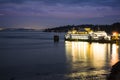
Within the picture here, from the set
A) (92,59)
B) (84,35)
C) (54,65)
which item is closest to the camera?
(54,65)

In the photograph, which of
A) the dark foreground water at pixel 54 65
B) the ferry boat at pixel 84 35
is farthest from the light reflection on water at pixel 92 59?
the ferry boat at pixel 84 35

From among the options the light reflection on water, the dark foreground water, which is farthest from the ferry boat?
the dark foreground water

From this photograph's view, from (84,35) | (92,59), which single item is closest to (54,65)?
(92,59)

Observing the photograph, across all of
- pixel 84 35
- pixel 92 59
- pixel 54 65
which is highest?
pixel 84 35

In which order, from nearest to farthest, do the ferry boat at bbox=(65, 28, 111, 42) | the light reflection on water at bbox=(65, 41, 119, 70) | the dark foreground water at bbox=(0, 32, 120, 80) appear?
1. the dark foreground water at bbox=(0, 32, 120, 80)
2. the light reflection on water at bbox=(65, 41, 119, 70)
3. the ferry boat at bbox=(65, 28, 111, 42)

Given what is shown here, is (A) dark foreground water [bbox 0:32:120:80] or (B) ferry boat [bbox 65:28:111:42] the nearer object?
(A) dark foreground water [bbox 0:32:120:80]

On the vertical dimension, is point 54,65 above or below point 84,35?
below

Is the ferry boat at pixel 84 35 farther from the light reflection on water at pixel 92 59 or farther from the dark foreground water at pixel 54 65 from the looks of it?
the dark foreground water at pixel 54 65

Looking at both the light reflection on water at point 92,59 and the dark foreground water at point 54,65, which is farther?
the light reflection on water at point 92,59

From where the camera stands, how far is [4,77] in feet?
62.5

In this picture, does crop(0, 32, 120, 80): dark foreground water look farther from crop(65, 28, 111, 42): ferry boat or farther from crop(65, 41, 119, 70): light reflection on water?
crop(65, 28, 111, 42): ferry boat

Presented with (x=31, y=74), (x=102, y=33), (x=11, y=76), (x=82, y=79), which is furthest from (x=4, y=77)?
(x=102, y=33)

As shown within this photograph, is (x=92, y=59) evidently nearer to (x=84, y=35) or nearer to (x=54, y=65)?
(x=54, y=65)

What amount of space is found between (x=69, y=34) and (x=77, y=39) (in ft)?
25.4
